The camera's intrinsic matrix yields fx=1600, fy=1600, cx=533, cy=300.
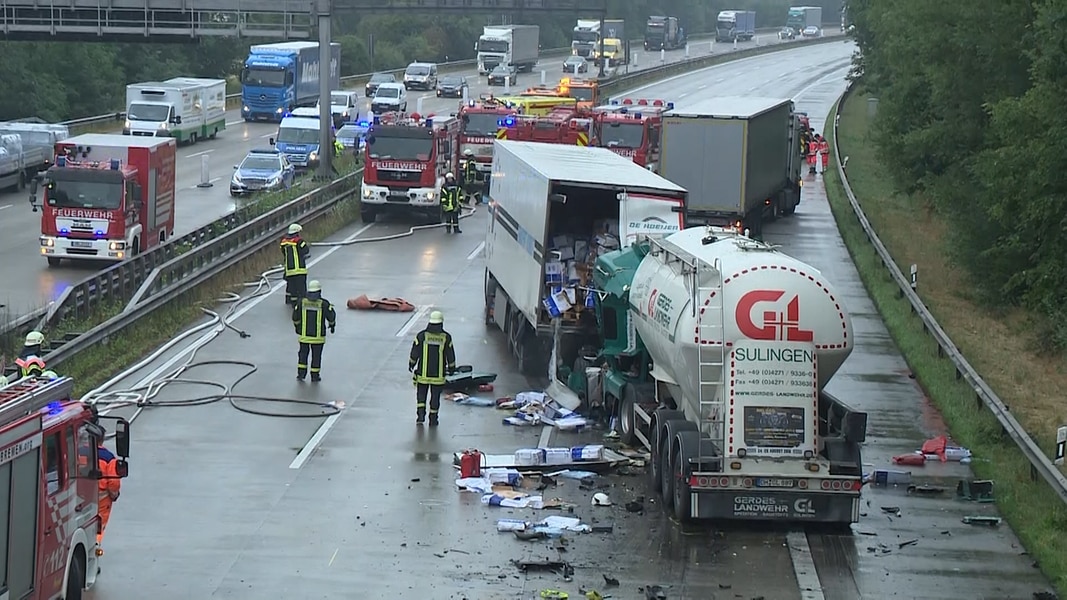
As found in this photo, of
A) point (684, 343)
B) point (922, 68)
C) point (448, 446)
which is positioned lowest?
point (448, 446)

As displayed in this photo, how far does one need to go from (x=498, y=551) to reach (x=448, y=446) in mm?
4651

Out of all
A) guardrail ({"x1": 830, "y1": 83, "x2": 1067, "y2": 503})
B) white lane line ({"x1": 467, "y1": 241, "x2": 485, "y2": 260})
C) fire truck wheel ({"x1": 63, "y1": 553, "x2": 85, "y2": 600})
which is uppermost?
fire truck wheel ({"x1": 63, "y1": 553, "x2": 85, "y2": 600})

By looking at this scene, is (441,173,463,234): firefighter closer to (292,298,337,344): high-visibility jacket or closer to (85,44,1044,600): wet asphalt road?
(85,44,1044,600): wet asphalt road

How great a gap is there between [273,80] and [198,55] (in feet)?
97.9

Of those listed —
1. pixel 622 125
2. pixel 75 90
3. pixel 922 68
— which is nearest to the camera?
pixel 922 68

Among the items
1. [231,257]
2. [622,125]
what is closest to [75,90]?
[622,125]

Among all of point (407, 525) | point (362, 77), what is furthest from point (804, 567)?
point (362, 77)

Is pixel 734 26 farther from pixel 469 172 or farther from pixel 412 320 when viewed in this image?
pixel 412 320

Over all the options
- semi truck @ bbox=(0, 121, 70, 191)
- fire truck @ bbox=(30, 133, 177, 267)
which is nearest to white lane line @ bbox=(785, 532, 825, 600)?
fire truck @ bbox=(30, 133, 177, 267)

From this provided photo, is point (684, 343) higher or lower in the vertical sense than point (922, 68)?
lower

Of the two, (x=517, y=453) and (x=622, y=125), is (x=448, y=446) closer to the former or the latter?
(x=517, y=453)

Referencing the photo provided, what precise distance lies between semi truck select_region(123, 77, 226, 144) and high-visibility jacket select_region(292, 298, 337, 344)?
127 ft

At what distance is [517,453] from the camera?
19.3 m

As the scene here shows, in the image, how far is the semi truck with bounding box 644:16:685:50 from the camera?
13800 centimetres
